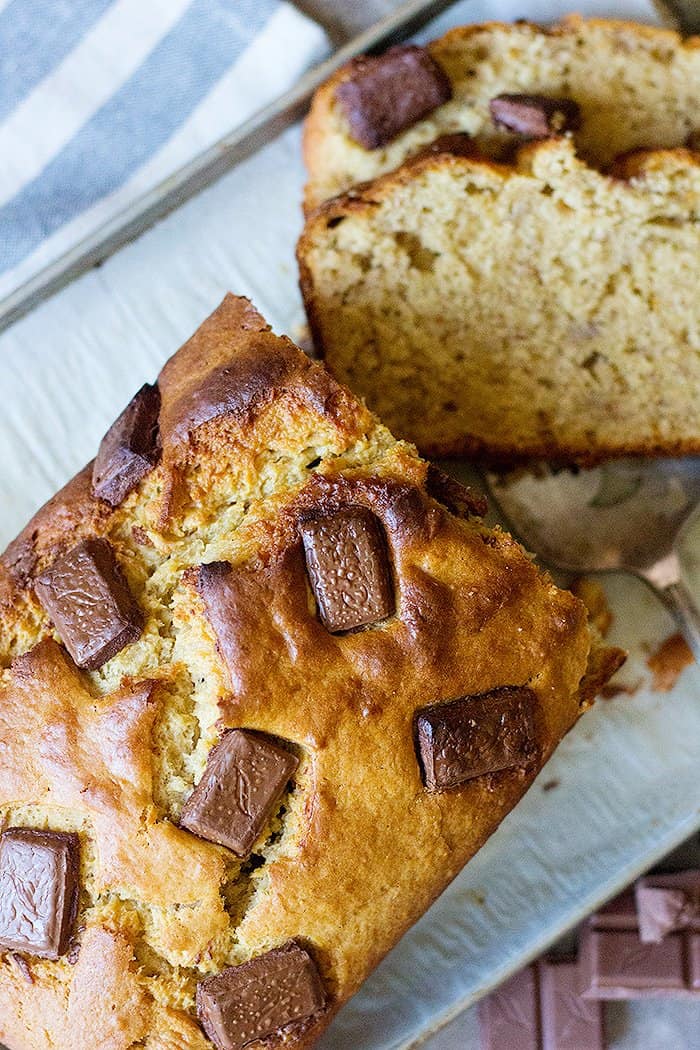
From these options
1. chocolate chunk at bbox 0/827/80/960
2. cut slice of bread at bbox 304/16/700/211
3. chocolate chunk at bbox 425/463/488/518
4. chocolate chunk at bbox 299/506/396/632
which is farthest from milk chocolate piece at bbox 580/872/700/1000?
cut slice of bread at bbox 304/16/700/211

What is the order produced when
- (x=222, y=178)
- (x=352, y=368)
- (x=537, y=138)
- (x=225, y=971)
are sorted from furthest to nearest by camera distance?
(x=222, y=178) → (x=352, y=368) → (x=537, y=138) → (x=225, y=971)

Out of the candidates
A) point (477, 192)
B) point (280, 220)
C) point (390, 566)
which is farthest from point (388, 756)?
point (280, 220)

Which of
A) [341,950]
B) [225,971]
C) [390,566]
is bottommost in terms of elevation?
[341,950]

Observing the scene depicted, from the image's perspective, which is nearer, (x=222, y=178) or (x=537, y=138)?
(x=537, y=138)

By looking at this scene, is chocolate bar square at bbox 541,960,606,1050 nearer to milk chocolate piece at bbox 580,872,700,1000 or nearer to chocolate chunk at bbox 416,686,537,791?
milk chocolate piece at bbox 580,872,700,1000

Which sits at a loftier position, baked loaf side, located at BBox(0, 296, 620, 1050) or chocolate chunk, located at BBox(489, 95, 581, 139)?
chocolate chunk, located at BBox(489, 95, 581, 139)

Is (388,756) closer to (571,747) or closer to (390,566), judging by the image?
(390,566)

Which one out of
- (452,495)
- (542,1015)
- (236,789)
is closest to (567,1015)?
(542,1015)
